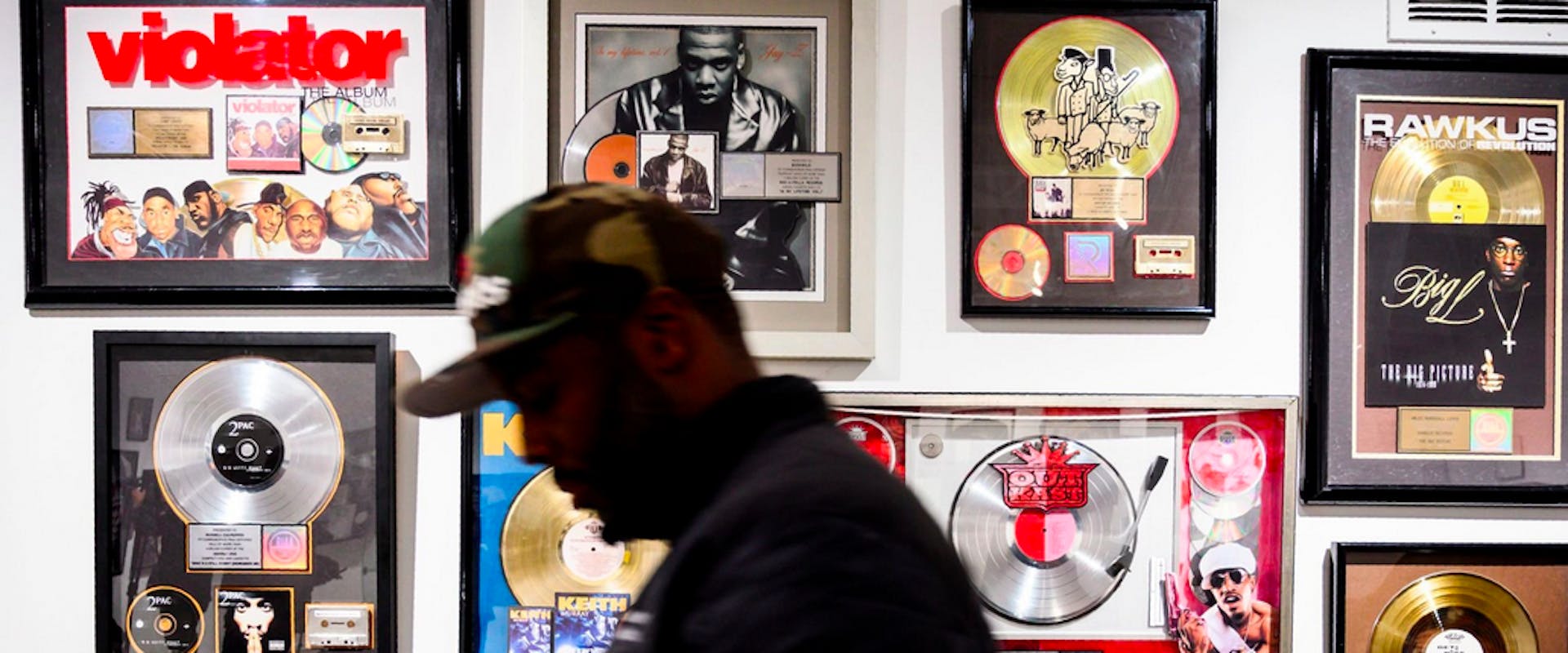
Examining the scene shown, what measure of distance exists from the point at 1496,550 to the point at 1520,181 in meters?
0.60

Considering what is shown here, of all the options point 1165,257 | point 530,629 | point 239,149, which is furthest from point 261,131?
point 1165,257

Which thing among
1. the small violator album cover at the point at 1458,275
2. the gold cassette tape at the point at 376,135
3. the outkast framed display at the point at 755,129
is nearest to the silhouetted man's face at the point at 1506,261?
the small violator album cover at the point at 1458,275

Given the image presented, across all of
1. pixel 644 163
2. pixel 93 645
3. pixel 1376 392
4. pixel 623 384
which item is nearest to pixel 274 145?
pixel 644 163

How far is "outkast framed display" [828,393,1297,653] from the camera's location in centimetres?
184

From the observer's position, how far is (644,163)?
1.82 metres

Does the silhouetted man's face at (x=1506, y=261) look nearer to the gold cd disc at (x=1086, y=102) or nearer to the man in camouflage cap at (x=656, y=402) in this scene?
the gold cd disc at (x=1086, y=102)

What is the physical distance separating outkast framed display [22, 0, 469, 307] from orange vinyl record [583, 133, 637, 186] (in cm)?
20

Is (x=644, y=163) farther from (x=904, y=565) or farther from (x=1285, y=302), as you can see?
(x=904, y=565)

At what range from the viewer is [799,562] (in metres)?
0.65

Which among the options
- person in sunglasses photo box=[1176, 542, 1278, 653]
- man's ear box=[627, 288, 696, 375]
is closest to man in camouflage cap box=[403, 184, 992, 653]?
man's ear box=[627, 288, 696, 375]

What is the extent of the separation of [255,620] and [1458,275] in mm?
2007

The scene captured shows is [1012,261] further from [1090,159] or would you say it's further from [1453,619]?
[1453,619]

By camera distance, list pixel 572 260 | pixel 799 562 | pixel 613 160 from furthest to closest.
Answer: pixel 613 160 < pixel 572 260 < pixel 799 562

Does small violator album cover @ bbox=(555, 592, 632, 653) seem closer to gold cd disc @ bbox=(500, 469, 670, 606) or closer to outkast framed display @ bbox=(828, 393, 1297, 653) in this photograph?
gold cd disc @ bbox=(500, 469, 670, 606)
